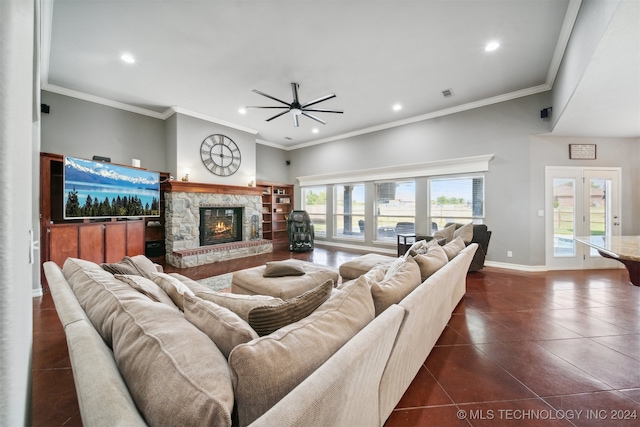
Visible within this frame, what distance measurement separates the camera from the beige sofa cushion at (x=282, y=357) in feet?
2.29

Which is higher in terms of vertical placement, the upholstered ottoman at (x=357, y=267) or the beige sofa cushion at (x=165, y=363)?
the beige sofa cushion at (x=165, y=363)

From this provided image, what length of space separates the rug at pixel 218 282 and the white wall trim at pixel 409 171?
4309 millimetres

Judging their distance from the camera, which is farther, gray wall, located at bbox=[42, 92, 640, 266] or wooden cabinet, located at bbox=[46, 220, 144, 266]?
gray wall, located at bbox=[42, 92, 640, 266]

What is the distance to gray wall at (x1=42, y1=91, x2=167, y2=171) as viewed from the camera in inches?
169

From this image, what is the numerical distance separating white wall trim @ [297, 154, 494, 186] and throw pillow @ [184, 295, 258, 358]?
561cm

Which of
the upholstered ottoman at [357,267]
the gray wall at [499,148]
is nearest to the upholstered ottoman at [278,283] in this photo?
the upholstered ottoman at [357,267]

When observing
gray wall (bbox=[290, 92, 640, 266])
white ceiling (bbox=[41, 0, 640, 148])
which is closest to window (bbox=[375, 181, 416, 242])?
gray wall (bbox=[290, 92, 640, 266])

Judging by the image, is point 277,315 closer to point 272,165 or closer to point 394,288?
point 394,288

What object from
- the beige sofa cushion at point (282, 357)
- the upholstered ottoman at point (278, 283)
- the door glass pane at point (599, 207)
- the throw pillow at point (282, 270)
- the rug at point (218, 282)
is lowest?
the rug at point (218, 282)

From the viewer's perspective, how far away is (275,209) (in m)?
7.96

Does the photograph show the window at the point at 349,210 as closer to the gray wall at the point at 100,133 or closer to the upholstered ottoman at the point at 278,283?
the upholstered ottoman at the point at 278,283

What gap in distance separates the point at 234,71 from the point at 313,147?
13.4 ft

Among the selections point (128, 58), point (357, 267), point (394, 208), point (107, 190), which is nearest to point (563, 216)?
point (394, 208)

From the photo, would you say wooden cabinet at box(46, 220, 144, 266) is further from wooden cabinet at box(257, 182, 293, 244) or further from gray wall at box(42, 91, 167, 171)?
wooden cabinet at box(257, 182, 293, 244)
